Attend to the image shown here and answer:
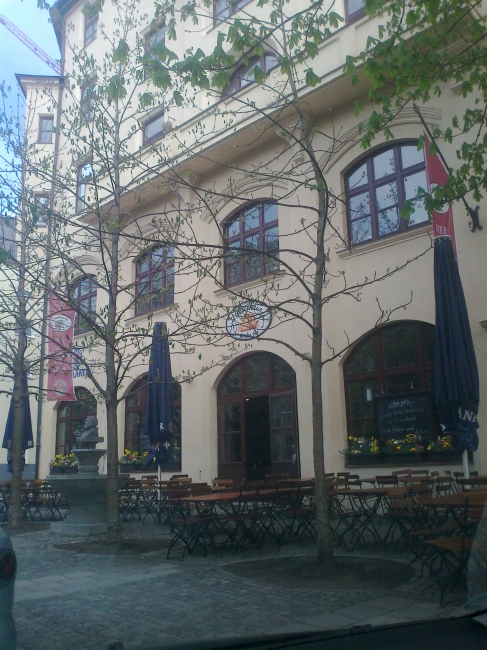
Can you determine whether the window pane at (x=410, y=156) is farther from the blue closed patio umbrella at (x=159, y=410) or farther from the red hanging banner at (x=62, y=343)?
the red hanging banner at (x=62, y=343)

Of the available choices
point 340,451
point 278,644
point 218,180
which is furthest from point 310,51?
point 218,180

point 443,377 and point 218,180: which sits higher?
point 218,180

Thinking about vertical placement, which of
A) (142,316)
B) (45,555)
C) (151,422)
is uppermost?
(142,316)

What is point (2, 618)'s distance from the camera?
3.24 m

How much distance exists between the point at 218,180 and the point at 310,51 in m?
8.81

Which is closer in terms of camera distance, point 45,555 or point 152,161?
point 45,555

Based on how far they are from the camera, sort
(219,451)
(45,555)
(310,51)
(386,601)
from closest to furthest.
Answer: (386,601) < (310,51) < (45,555) < (219,451)

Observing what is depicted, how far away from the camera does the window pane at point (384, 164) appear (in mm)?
12469

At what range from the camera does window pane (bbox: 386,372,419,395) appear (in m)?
11.4

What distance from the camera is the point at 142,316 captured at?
1756cm

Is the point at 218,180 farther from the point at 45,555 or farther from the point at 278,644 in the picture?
the point at 278,644

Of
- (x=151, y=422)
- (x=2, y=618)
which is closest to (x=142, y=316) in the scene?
(x=151, y=422)

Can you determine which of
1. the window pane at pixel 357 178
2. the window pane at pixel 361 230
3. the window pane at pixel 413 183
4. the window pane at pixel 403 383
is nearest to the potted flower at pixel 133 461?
the window pane at pixel 403 383

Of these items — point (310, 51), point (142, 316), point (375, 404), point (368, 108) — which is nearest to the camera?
point (310, 51)
